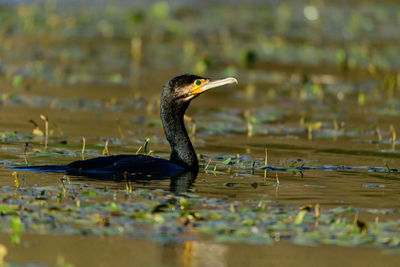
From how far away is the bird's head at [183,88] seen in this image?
11.1 metres

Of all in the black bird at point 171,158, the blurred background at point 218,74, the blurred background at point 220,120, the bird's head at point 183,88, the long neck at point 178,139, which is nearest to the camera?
the blurred background at point 220,120

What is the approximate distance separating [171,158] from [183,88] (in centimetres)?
88

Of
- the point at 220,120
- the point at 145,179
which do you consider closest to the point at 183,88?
the point at 145,179

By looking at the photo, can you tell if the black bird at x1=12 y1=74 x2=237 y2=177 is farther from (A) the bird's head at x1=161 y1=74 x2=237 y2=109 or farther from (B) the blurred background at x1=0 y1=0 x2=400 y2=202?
(B) the blurred background at x1=0 y1=0 x2=400 y2=202

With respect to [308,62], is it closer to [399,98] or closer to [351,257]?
[399,98]

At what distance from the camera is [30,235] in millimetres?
7258

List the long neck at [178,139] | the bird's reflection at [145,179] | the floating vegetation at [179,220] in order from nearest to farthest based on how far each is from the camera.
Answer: the floating vegetation at [179,220]
the bird's reflection at [145,179]
the long neck at [178,139]

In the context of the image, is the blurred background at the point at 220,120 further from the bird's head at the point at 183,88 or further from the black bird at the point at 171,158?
the bird's head at the point at 183,88

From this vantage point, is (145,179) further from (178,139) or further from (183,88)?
(183,88)

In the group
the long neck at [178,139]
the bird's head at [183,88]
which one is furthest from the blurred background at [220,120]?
the bird's head at [183,88]

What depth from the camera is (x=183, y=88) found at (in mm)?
11109

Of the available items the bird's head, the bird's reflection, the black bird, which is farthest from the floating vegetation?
the bird's head

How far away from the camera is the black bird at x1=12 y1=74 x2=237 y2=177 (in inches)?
400

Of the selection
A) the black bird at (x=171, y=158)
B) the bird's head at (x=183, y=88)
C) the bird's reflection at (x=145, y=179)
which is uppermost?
the bird's head at (x=183, y=88)
